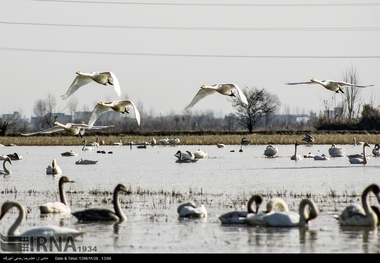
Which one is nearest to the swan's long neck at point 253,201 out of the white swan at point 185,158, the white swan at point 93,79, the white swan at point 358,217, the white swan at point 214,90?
the white swan at point 358,217

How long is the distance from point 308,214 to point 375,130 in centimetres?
5741

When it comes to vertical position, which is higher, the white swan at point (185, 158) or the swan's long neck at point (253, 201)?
the white swan at point (185, 158)

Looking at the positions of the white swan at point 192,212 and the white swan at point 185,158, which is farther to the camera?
the white swan at point 185,158

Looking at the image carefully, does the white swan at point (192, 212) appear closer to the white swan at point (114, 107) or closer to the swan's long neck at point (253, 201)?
the swan's long neck at point (253, 201)

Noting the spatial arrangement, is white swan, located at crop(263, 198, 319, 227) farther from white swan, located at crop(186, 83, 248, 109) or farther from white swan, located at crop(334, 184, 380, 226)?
white swan, located at crop(186, 83, 248, 109)

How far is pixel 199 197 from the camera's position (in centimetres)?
1844

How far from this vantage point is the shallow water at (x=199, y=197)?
12148 millimetres

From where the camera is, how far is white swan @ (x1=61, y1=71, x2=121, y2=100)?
1941 centimetres

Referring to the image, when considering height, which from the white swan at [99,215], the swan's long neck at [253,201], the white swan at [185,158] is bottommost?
the white swan at [99,215]

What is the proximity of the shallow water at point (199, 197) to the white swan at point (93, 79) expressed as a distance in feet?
7.85

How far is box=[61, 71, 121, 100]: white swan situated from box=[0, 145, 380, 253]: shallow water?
239cm

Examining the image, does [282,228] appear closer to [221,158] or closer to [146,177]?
[146,177]

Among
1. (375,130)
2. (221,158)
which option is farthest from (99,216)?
(375,130)

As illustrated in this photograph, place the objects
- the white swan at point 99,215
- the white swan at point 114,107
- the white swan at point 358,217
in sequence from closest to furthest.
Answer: the white swan at point 358,217, the white swan at point 99,215, the white swan at point 114,107
